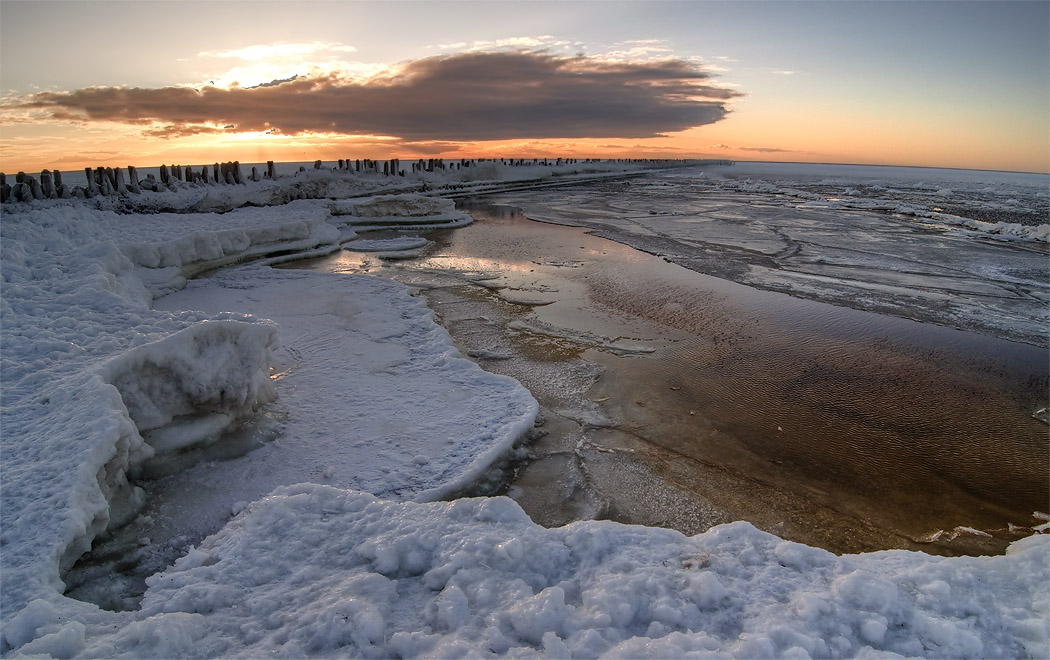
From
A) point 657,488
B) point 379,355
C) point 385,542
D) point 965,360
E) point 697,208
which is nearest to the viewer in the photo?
point 385,542

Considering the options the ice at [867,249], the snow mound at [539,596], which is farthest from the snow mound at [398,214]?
the snow mound at [539,596]

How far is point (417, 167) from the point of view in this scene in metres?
39.1

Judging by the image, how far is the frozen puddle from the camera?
360 centimetres

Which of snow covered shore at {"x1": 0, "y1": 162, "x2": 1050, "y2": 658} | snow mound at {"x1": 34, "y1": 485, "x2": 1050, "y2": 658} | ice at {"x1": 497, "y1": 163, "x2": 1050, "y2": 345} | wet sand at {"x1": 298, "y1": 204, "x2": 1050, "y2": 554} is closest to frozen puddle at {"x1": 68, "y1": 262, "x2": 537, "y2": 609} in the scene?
snow covered shore at {"x1": 0, "y1": 162, "x2": 1050, "y2": 658}

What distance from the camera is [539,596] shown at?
2660mm

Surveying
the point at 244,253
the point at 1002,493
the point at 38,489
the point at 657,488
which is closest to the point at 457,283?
the point at 244,253

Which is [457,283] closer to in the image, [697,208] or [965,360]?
[965,360]

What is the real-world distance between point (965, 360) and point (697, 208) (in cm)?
1873

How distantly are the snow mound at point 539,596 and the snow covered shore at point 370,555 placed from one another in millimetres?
11

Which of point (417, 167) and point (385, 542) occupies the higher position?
point (417, 167)

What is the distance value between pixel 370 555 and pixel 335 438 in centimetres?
198

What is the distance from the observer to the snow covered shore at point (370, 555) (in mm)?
2420

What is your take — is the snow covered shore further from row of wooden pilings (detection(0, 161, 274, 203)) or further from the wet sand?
row of wooden pilings (detection(0, 161, 274, 203))

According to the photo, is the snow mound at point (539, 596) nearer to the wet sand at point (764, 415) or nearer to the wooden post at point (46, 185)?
the wet sand at point (764, 415)
